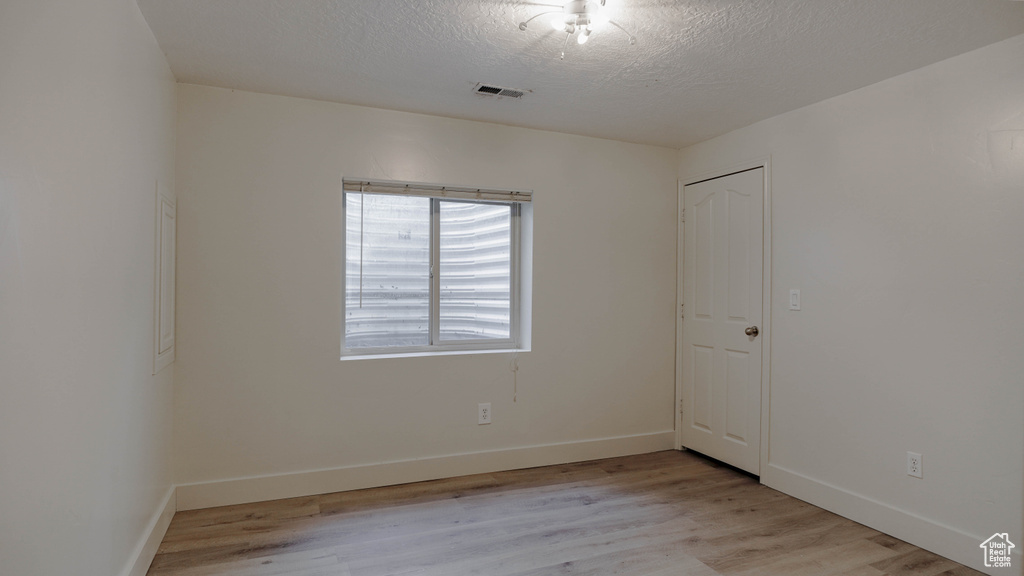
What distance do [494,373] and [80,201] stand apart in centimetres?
247

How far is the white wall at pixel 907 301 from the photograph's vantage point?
2.30 metres

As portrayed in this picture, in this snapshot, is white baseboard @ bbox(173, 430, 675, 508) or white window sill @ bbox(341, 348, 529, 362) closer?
white baseboard @ bbox(173, 430, 675, 508)

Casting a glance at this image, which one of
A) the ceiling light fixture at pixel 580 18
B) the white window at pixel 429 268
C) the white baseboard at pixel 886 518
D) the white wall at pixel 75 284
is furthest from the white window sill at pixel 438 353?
the ceiling light fixture at pixel 580 18

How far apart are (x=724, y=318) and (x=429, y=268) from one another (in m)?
2.06

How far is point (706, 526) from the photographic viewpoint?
108 inches

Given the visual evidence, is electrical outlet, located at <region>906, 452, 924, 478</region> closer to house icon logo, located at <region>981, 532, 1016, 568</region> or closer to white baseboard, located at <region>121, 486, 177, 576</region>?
house icon logo, located at <region>981, 532, 1016, 568</region>

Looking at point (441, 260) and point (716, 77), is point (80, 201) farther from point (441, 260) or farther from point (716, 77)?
point (716, 77)

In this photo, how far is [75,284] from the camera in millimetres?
1511

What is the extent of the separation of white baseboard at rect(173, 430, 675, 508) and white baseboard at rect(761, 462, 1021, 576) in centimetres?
101

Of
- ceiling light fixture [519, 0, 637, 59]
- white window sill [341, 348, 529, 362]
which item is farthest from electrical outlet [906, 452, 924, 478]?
ceiling light fixture [519, 0, 637, 59]

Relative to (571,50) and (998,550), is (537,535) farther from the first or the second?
(571,50)

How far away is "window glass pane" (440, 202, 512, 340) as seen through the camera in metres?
3.63

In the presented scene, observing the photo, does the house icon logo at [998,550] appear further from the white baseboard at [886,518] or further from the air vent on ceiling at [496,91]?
the air vent on ceiling at [496,91]

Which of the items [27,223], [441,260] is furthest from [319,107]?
[27,223]
